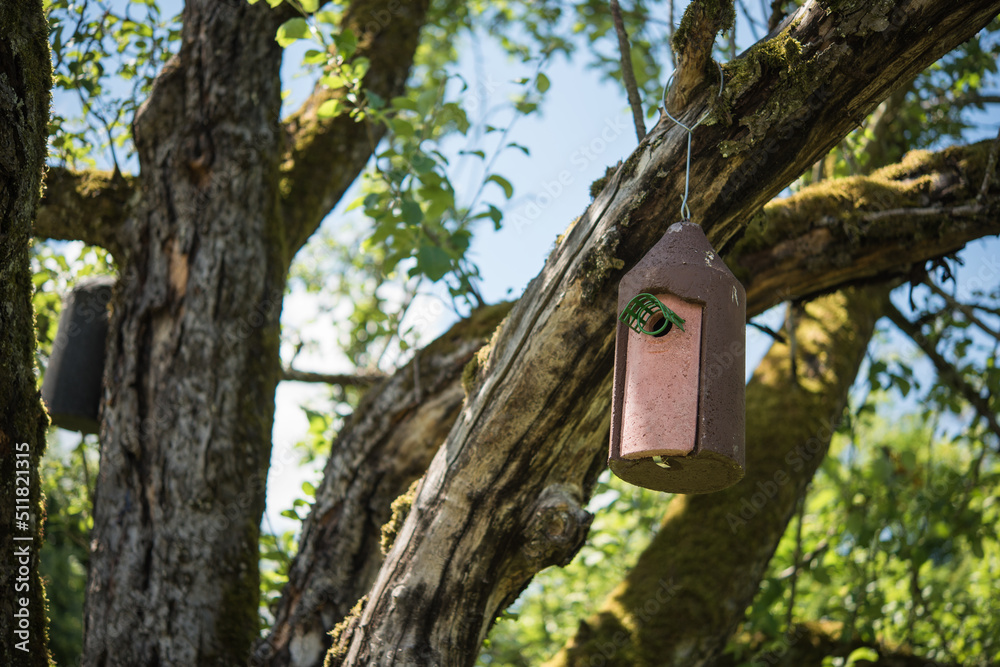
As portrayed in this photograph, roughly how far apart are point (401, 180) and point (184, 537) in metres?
1.76

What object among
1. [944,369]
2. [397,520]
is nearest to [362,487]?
[397,520]

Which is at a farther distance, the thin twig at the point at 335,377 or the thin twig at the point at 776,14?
the thin twig at the point at 335,377

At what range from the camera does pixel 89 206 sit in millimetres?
3705

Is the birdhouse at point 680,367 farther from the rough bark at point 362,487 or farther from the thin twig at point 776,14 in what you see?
the rough bark at point 362,487

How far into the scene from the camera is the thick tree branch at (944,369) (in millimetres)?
4523

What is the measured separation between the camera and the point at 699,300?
1.96 metres

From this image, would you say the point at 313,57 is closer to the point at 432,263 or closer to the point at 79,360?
the point at 432,263

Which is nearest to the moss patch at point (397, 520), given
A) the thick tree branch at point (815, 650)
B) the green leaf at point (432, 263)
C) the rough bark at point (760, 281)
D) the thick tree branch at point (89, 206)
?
the rough bark at point (760, 281)

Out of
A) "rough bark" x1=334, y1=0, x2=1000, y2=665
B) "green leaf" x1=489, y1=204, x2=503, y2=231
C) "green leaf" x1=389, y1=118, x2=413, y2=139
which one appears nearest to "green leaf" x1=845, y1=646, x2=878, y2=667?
"rough bark" x1=334, y1=0, x2=1000, y2=665

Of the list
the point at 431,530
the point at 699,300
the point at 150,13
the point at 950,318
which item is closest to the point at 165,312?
the point at 431,530

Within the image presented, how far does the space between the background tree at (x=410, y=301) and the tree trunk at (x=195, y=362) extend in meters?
0.01

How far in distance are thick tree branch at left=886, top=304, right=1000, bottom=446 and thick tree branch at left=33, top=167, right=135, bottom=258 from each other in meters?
4.29

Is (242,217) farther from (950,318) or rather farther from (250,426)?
(950,318)

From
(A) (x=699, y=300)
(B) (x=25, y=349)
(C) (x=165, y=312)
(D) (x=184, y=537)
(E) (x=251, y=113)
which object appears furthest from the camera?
(E) (x=251, y=113)
